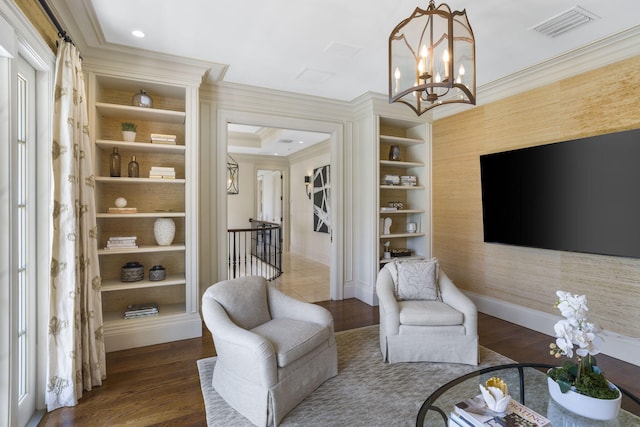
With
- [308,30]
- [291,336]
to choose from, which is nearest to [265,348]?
[291,336]

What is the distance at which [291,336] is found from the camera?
2.25 meters

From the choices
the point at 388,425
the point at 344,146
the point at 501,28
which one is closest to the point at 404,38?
the point at 501,28

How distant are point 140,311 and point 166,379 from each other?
0.93m

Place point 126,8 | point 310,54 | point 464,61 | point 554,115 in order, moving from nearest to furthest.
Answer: point 464,61
point 126,8
point 310,54
point 554,115

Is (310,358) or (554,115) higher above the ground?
(554,115)

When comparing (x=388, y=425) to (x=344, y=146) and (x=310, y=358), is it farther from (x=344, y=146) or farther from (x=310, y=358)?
(x=344, y=146)

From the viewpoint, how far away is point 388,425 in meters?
2.01

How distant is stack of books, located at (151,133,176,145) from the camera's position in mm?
3309

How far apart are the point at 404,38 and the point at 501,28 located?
1.32m

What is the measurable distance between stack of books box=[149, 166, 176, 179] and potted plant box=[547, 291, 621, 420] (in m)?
3.29

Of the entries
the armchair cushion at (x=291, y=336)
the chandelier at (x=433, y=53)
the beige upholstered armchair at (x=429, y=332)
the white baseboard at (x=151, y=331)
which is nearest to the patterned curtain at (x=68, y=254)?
the white baseboard at (x=151, y=331)

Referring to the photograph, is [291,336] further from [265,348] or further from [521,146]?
[521,146]

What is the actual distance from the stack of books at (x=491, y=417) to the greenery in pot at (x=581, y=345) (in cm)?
25

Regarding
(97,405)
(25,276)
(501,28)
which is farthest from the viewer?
(501,28)
